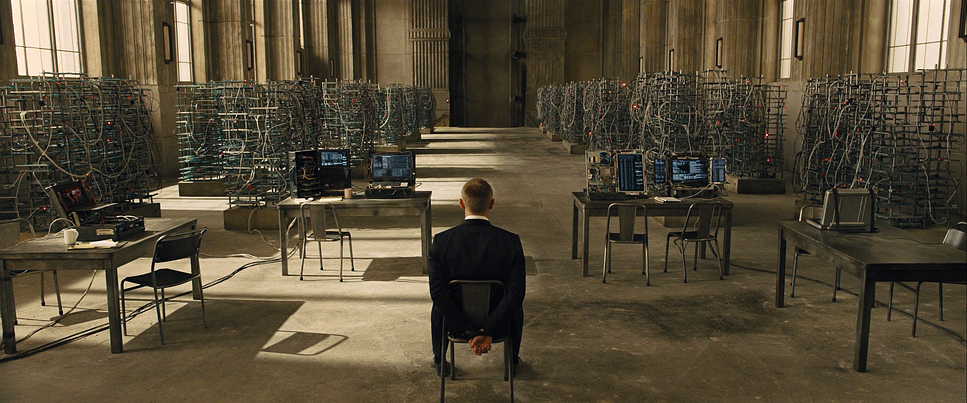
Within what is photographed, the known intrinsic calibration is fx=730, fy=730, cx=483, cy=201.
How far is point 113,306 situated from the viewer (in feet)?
18.4

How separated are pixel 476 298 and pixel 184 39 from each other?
698 inches

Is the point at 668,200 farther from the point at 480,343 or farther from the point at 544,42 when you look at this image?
the point at 544,42

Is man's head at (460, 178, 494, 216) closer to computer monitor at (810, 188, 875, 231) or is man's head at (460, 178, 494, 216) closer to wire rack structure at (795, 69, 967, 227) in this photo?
computer monitor at (810, 188, 875, 231)

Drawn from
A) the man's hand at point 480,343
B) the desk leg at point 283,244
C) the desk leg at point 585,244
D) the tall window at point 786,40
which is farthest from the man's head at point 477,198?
the tall window at point 786,40

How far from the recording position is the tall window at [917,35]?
43.2ft

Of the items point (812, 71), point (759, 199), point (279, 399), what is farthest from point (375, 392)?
point (812, 71)

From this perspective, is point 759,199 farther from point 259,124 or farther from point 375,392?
point 375,392

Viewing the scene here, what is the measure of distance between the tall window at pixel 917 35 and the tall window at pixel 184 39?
1665 cm

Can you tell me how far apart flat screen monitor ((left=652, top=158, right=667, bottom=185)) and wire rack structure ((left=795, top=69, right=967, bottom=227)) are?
3.07 m

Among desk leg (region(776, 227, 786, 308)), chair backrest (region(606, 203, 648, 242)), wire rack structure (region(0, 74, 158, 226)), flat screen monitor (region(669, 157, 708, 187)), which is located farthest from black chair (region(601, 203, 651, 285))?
wire rack structure (region(0, 74, 158, 226))

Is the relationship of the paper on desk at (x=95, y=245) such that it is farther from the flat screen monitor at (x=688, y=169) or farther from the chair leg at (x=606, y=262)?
the flat screen monitor at (x=688, y=169)

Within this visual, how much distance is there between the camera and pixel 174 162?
17.9 meters

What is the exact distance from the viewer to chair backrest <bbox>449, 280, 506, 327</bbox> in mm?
4329

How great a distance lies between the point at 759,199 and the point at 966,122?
3.97m
